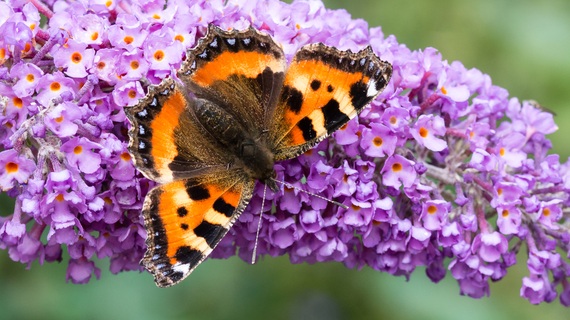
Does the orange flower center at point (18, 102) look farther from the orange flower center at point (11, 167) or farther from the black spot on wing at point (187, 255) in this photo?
the black spot on wing at point (187, 255)

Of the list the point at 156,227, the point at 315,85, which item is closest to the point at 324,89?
the point at 315,85

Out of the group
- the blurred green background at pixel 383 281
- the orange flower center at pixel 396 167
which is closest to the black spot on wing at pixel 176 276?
the orange flower center at pixel 396 167

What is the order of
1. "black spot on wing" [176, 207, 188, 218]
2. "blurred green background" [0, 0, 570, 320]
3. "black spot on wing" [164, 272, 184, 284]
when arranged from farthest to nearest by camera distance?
"blurred green background" [0, 0, 570, 320] < "black spot on wing" [176, 207, 188, 218] < "black spot on wing" [164, 272, 184, 284]

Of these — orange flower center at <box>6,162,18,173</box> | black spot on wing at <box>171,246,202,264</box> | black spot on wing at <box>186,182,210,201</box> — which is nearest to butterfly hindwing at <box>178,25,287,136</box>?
black spot on wing at <box>186,182,210,201</box>

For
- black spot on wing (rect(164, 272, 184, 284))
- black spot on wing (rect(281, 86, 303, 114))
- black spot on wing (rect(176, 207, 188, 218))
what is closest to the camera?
black spot on wing (rect(164, 272, 184, 284))

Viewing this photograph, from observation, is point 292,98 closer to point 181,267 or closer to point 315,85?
point 315,85

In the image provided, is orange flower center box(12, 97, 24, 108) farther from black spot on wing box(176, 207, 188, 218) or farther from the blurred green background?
the blurred green background

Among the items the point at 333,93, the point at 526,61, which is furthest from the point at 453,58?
the point at 333,93
